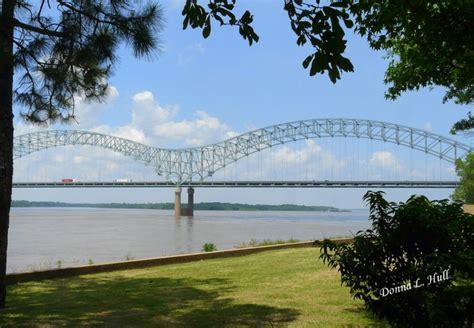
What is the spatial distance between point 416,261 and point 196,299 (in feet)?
10.1

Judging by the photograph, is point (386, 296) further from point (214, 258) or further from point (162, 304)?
point (214, 258)

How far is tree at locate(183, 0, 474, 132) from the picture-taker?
9.84 feet

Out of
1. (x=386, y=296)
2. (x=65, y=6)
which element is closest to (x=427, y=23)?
(x=386, y=296)

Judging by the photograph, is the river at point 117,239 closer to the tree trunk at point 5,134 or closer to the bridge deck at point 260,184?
the tree trunk at point 5,134

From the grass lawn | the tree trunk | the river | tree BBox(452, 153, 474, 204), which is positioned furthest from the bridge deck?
the tree trunk

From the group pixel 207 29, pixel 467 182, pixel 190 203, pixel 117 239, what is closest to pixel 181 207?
pixel 190 203

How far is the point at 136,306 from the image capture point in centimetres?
605

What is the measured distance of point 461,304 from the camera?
12.1 feet

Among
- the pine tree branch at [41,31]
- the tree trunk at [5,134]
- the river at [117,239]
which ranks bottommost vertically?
the river at [117,239]

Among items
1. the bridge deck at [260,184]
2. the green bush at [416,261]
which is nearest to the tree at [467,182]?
the bridge deck at [260,184]

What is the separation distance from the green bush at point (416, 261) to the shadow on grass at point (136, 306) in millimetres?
A: 1076

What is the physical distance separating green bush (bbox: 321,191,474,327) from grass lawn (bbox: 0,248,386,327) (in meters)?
0.68

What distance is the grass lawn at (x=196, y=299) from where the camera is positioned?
5215 millimetres

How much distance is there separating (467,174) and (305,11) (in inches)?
2064
